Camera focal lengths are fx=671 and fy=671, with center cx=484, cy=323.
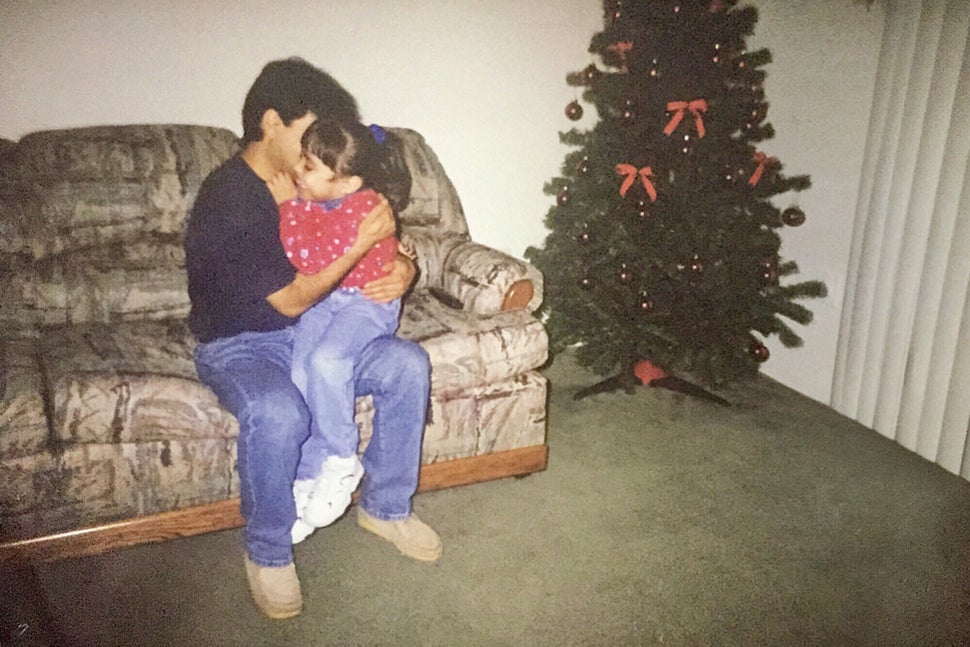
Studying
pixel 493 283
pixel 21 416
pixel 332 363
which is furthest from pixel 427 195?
pixel 21 416

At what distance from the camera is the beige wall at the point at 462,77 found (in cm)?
236

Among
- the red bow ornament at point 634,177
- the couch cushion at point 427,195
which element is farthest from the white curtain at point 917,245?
the couch cushion at point 427,195

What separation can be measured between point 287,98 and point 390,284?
0.57 m

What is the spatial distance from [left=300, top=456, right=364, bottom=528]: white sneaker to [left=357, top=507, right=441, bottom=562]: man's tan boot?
0.19 meters

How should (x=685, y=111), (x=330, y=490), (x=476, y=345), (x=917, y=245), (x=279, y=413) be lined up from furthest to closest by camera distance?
1. (x=685, y=111)
2. (x=917, y=245)
3. (x=476, y=345)
4. (x=330, y=490)
5. (x=279, y=413)

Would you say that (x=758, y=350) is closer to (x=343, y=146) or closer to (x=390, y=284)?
(x=390, y=284)

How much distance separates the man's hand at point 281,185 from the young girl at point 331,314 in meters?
0.02

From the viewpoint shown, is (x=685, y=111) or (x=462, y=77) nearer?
(x=685, y=111)

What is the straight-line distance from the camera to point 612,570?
5.70ft

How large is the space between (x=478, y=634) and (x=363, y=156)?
3.79 feet

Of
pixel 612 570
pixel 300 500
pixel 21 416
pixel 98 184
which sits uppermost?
pixel 98 184

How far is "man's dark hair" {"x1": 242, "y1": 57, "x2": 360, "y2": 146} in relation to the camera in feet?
5.57

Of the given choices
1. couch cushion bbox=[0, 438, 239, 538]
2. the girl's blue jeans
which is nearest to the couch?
couch cushion bbox=[0, 438, 239, 538]

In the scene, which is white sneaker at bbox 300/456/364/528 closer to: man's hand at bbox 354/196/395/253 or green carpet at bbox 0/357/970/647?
green carpet at bbox 0/357/970/647
